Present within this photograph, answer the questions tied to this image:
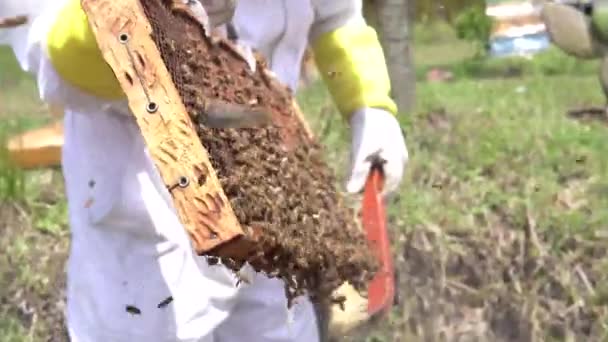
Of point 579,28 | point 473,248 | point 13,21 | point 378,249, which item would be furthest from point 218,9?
point 579,28

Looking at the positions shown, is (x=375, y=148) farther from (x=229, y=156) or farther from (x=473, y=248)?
(x=473, y=248)

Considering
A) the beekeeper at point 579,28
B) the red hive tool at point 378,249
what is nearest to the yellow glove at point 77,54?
the red hive tool at point 378,249

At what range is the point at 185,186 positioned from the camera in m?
1.17

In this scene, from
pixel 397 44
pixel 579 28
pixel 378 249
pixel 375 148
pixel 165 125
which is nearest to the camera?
pixel 165 125

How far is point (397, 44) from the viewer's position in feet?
12.3

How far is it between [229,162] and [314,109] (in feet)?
6.65

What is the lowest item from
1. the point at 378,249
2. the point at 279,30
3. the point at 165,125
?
the point at 378,249

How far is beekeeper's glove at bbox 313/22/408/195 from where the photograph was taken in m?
1.80

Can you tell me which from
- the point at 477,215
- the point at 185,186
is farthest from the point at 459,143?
the point at 185,186

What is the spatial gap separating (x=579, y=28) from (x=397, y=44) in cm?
80

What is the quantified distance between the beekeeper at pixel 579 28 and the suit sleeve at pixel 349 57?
2.34 metres

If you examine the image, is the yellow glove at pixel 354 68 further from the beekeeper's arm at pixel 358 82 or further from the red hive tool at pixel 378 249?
the red hive tool at pixel 378 249

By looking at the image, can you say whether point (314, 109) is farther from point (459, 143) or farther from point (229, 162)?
point (229, 162)

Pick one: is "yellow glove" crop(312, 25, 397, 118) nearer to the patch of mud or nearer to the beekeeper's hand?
the beekeeper's hand
